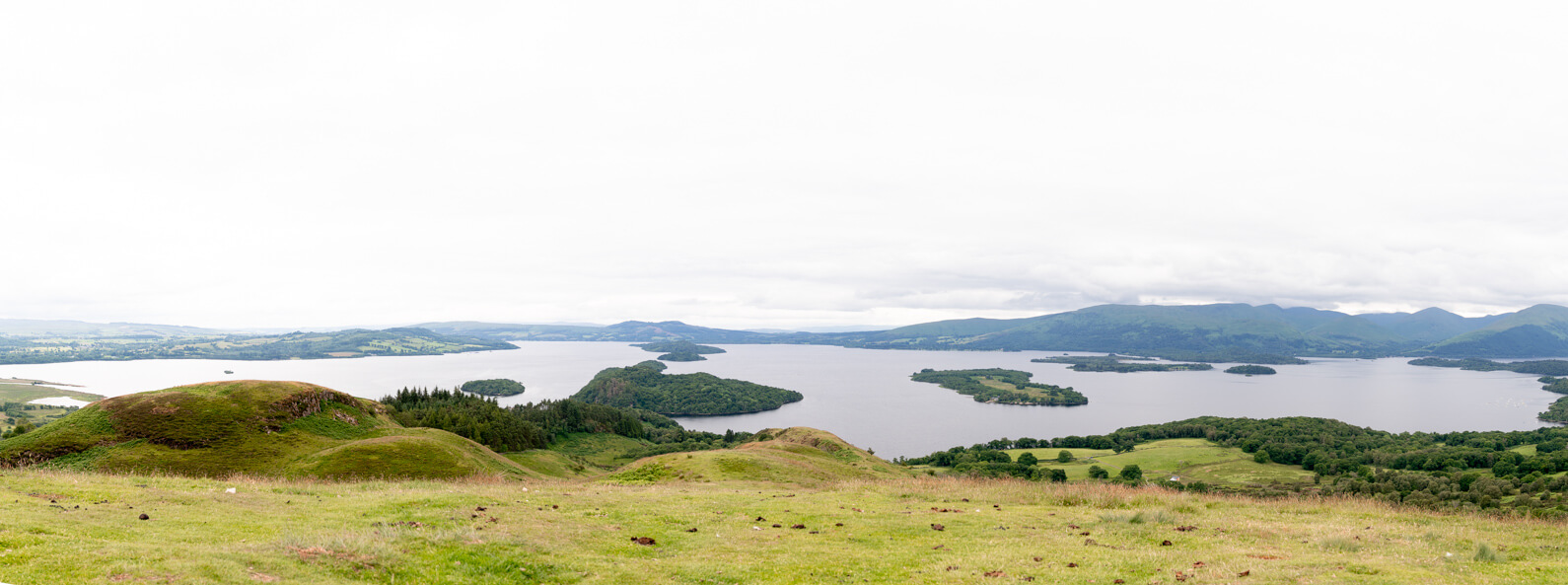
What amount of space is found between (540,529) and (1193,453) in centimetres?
13905

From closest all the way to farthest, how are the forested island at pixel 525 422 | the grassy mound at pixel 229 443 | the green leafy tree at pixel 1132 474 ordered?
1. the grassy mound at pixel 229 443
2. the forested island at pixel 525 422
3. the green leafy tree at pixel 1132 474

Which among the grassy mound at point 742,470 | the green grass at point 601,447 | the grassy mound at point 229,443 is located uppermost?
the grassy mound at point 229,443

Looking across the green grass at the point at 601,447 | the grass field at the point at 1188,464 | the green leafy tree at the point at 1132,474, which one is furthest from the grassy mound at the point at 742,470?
the grass field at the point at 1188,464

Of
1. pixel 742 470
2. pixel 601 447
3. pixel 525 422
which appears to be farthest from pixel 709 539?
pixel 601 447

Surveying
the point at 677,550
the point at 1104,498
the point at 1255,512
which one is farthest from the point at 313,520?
the point at 1255,512

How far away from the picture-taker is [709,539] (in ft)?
60.7

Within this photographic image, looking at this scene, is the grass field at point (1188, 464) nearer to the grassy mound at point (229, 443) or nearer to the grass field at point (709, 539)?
the grass field at point (709, 539)

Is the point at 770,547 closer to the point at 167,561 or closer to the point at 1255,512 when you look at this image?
the point at 167,561

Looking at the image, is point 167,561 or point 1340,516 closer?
point 167,561

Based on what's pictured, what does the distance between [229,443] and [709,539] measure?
1568 inches

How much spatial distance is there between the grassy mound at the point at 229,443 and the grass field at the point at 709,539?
12.6 metres

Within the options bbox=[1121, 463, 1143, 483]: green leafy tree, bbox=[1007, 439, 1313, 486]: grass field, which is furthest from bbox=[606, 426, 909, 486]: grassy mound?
bbox=[1007, 439, 1313, 486]: grass field

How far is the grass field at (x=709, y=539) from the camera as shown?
12.9 meters

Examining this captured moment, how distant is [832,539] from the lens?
18781 millimetres
